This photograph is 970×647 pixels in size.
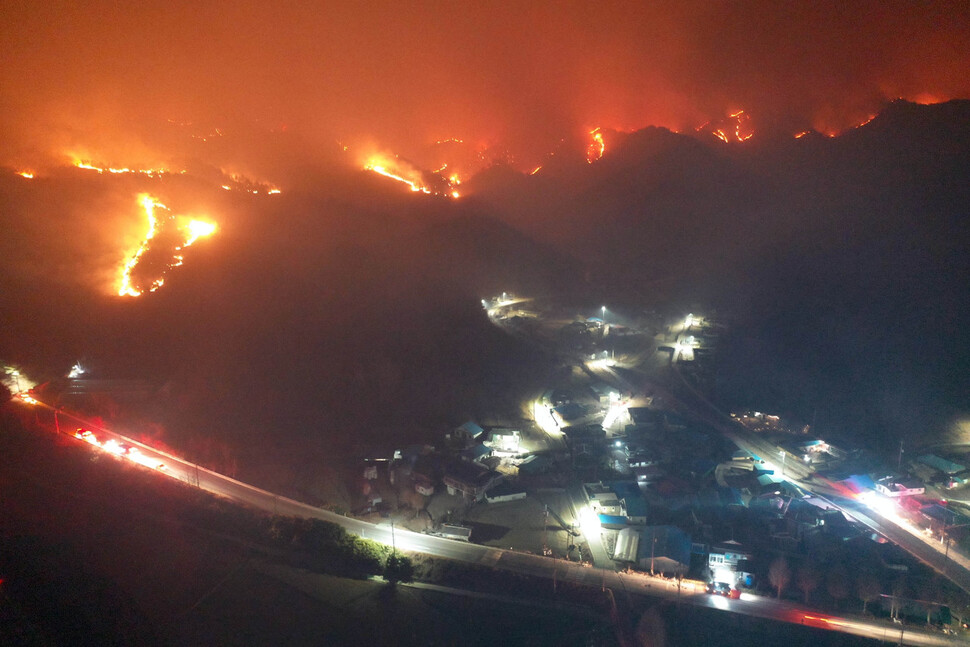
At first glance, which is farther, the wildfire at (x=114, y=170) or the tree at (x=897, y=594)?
the wildfire at (x=114, y=170)

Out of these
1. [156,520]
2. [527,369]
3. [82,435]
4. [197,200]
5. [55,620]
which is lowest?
[55,620]

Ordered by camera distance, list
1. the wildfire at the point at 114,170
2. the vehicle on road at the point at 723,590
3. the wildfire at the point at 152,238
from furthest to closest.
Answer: the wildfire at the point at 114,170 < the wildfire at the point at 152,238 < the vehicle on road at the point at 723,590

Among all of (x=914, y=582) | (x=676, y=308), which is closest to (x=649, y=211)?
(x=676, y=308)

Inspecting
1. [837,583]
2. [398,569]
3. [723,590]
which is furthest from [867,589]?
[398,569]

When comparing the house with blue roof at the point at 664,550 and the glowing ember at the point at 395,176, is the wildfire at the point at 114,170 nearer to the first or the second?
the glowing ember at the point at 395,176

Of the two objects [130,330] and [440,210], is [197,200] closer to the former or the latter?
[130,330]

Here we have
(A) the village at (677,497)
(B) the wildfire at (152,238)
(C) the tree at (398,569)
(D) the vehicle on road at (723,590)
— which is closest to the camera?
(D) the vehicle on road at (723,590)

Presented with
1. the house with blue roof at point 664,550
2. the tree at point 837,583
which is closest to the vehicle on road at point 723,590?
the house with blue roof at point 664,550

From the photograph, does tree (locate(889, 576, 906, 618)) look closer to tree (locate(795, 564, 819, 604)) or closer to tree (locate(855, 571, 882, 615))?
tree (locate(855, 571, 882, 615))
